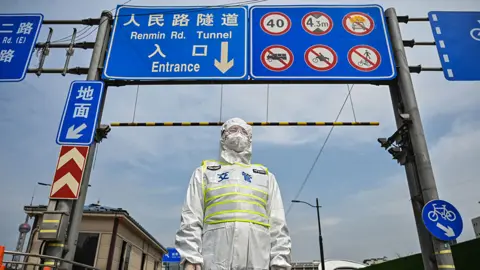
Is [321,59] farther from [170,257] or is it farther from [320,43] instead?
[170,257]

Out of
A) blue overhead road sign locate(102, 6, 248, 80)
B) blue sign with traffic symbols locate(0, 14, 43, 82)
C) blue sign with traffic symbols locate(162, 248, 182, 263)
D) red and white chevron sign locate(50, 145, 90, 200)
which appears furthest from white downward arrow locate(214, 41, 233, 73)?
blue sign with traffic symbols locate(162, 248, 182, 263)

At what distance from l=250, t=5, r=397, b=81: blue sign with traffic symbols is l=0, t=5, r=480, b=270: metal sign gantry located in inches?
0.7

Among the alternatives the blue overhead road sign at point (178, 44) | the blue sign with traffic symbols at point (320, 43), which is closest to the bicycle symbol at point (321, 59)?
the blue sign with traffic symbols at point (320, 43)

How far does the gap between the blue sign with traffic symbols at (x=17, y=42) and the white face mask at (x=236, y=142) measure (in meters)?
4.96

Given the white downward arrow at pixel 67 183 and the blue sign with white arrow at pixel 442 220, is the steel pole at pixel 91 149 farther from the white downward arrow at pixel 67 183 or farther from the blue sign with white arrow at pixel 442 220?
the blue sign with white arrow at pixel 442 220

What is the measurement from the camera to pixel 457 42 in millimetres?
6223

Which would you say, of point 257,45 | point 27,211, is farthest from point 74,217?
point 27,211

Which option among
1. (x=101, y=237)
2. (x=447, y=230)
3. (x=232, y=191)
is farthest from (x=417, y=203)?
(x=101, y=237)

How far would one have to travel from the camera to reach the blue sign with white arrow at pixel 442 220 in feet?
15.7

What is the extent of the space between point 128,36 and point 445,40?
20.0 feet

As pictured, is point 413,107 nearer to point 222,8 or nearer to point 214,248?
point 222,8

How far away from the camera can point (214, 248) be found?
8.54 feet

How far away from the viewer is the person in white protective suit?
101 inches

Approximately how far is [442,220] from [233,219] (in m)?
3.82
